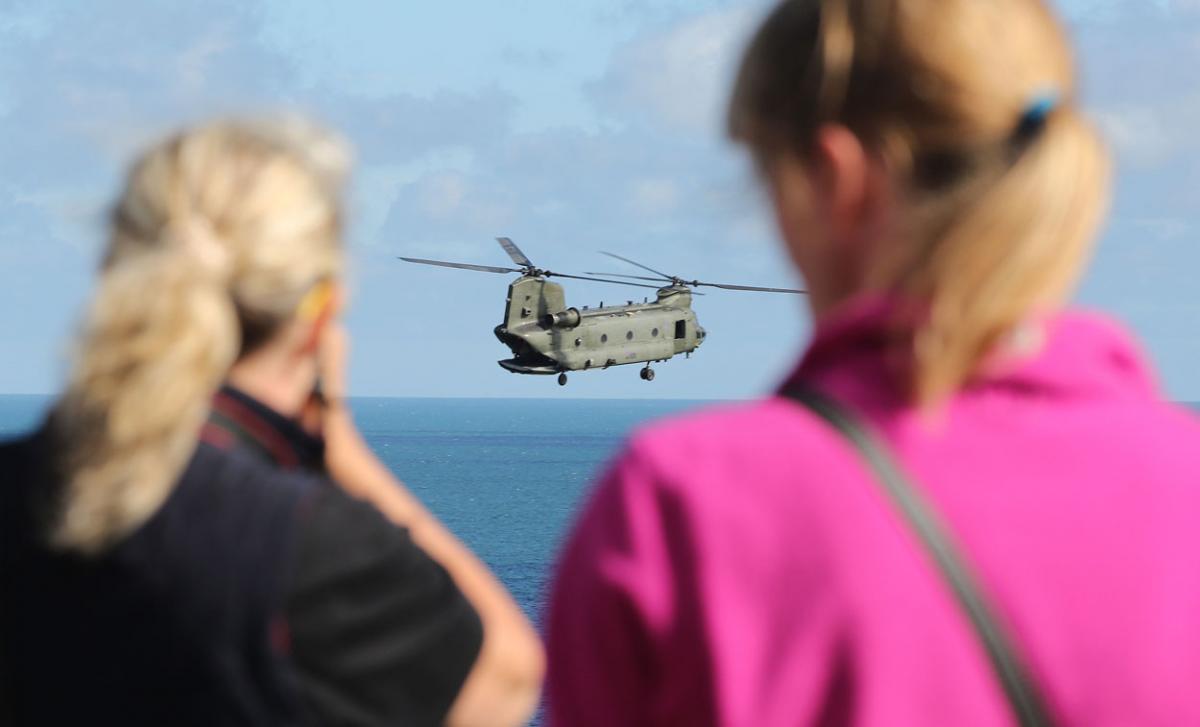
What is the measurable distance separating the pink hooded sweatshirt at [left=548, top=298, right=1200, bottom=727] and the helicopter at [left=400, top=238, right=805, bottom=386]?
32741 mm

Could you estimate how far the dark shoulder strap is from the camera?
1701mm

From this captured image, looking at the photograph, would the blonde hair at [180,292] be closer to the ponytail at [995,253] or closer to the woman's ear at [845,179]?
the woman's ear at [845,179]

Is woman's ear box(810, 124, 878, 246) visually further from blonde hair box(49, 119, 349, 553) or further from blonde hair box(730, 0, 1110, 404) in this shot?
blonde hair box(49, 119, 349, 553)

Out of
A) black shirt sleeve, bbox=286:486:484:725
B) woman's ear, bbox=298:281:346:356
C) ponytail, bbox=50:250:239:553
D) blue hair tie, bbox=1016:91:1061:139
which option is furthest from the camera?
woman's ear, bbox=298:281:346:356

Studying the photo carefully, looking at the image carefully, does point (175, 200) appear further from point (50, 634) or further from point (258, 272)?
point (50, 634)

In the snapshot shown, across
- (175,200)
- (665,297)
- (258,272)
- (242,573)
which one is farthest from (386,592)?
(665,297)

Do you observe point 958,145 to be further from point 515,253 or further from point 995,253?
point 515,253

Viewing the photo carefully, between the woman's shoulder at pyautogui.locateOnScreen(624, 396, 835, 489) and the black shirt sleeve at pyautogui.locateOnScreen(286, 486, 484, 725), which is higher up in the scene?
the woman's shoulder at pyautogui.locateOnScreen(624, 396, 835, 489)

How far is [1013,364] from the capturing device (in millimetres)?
1807

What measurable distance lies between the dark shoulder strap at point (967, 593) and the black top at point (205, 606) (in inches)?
41.0

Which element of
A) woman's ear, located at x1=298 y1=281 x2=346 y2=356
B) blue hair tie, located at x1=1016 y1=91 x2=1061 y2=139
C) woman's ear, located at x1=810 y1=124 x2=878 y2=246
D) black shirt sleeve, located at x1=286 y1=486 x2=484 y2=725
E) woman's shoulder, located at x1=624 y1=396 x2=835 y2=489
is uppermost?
blue hair tie, located at x1=1016 y1=91 x2=1061 y2=139

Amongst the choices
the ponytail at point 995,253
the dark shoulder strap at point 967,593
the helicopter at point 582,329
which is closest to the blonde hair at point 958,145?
the ponytail at point 995,253

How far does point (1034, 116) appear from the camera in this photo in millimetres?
1834

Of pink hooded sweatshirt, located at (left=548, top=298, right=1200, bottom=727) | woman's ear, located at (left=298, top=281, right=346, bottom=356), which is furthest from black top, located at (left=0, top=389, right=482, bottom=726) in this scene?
pink hooded sweatshirt, located at (left=548, top=298, right=1200, bottom=727)
